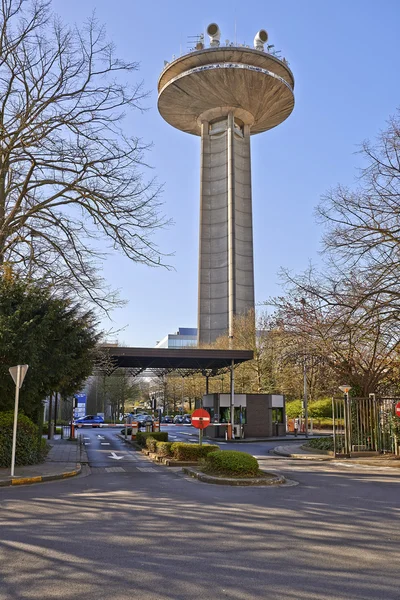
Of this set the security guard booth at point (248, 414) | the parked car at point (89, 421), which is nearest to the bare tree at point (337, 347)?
the security guard booth at point (248, 414)

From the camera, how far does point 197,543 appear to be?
22.7 feet

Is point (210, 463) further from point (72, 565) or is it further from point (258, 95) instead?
point (258, 95)

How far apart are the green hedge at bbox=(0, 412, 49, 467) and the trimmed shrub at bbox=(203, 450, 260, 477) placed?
5808 mm

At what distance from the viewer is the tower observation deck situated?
83.3 m

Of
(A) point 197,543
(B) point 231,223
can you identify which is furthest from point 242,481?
(B) point 231,223

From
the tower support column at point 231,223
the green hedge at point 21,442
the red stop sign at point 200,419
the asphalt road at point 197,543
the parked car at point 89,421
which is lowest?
the parked car at point 89,421

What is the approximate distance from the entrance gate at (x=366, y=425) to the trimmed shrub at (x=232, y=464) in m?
9.78

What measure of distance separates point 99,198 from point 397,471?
13.1 m

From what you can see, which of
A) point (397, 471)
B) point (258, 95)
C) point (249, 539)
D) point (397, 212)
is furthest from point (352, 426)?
point (258, 95)

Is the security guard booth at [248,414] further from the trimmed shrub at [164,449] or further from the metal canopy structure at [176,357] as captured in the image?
the trimmed shrub at [164,449]

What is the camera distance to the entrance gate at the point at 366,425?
23.0m

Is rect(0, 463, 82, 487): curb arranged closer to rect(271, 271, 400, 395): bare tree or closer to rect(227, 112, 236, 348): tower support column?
rect(271, 271, 400, 395): bare tree

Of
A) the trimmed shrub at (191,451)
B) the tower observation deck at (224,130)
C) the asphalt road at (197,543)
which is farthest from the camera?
the tower observation deck at (224,130)

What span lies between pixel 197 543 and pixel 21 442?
36.1 ft
